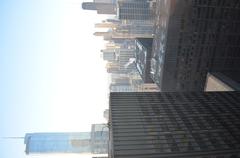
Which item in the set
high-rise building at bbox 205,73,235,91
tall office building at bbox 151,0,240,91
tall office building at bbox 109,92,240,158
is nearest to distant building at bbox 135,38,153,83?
tall office building at bbox 151,0,240,91

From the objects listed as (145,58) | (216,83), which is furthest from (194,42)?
(145,58)

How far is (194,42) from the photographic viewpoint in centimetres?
12194

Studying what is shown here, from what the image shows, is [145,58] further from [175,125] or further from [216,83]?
[175,125]

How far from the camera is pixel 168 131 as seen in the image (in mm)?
82312

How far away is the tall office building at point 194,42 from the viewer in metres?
115

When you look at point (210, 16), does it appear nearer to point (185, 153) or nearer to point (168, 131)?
point (168, 131)

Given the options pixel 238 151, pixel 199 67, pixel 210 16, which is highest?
pixel 210 16

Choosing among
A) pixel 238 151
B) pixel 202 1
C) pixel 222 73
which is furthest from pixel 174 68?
pixel 238 151

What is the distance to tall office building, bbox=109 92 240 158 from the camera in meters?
73.9

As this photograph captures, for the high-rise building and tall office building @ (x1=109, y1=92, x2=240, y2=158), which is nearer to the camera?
tall office building @ (x1=109, y1=92, x2=240, y2=158)

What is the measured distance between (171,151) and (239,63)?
248ft

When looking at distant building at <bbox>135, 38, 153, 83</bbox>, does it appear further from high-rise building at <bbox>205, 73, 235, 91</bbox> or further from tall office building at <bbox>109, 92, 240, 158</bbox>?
tall office building at <bbox>109, 92, 240, 158</bbox>

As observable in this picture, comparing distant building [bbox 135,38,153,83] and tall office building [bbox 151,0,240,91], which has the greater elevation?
tall office building [bbox 151,0,240,91]

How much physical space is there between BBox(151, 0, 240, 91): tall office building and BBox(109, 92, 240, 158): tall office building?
73.4ft
